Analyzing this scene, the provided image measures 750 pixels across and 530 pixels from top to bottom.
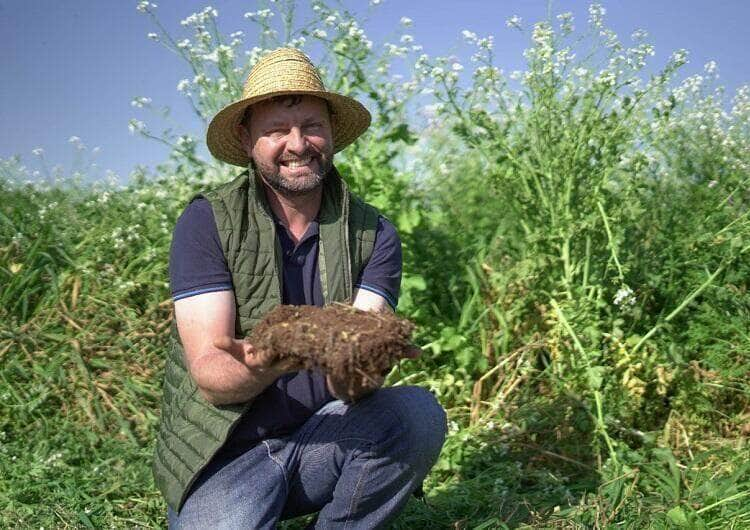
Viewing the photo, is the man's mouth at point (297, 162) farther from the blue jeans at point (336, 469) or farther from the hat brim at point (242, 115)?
the blue jeans at point (336, 469)

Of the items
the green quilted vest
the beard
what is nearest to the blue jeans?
the green quilted vest

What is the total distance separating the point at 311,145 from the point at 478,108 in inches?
65.5

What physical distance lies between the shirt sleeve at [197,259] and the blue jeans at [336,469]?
Result: 500 mm

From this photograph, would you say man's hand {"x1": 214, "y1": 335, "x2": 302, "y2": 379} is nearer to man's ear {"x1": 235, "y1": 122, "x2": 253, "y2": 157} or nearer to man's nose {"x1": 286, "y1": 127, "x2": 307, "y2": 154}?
man's nose {"x1": 286, "y1": 127, "x2": 307, "y2": 154}

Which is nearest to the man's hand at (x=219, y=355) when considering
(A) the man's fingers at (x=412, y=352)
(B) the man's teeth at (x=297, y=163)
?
(A) the man's fingers at (x=412, y=352)

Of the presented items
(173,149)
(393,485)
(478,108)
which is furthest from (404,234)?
(393,485)

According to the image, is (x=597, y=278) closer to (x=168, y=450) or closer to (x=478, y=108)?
(x=478, y=108)

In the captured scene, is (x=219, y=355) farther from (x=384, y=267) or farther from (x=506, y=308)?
(x=506, y=308)

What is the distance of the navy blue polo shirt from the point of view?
92.0 inches

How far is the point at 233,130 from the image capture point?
2693mm

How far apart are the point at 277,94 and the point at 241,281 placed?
58cm

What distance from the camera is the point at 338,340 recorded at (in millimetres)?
2012

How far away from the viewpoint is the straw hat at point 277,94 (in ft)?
8.11

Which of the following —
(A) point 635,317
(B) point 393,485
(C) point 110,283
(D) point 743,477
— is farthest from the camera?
(C) point 110,283
